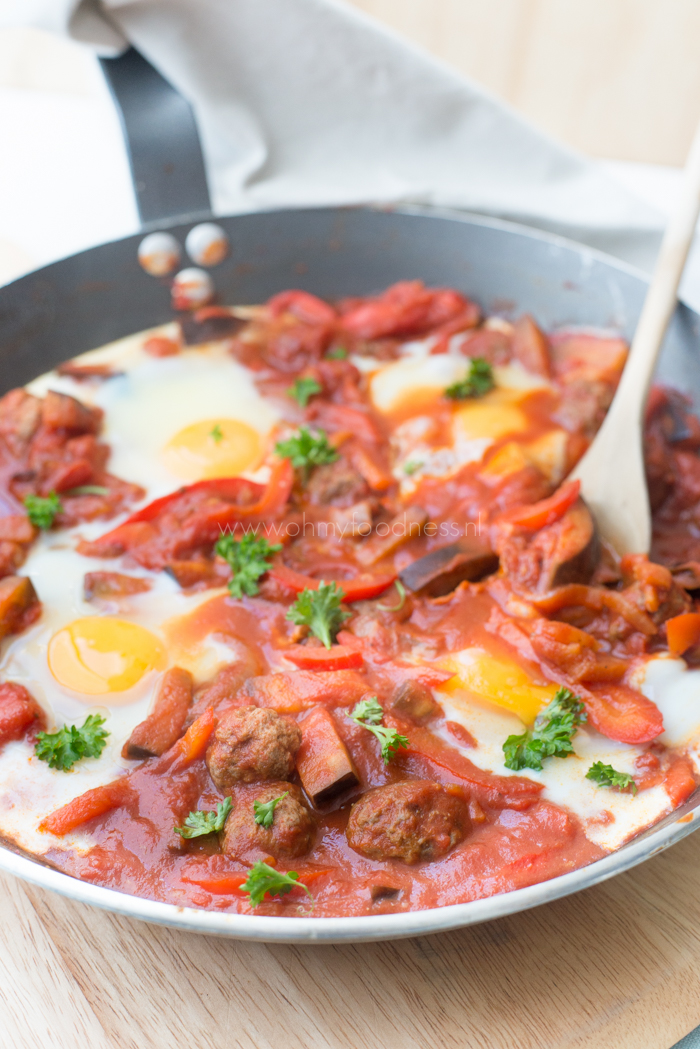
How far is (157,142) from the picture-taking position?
4281mm

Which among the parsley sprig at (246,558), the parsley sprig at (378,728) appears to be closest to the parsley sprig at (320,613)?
the parsley sprig at (246,558)

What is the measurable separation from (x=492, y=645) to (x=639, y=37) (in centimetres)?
657

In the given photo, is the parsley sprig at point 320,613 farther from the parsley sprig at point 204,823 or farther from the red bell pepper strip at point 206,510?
the parsley sprig at point 204,823

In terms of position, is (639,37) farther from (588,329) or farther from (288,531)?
(288,531)

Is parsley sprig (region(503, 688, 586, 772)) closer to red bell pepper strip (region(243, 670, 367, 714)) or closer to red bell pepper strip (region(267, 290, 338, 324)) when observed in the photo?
red bell pepper strip (region(243, 670, 367, 714))

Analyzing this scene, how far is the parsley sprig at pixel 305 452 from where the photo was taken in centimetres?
384

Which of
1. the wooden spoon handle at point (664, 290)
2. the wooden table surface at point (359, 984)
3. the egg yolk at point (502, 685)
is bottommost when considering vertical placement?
the wooden table surface at point (359, 984)

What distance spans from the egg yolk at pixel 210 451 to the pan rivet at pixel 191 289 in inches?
38.7

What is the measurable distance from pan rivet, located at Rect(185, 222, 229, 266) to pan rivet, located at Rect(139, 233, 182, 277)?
8 centimetres

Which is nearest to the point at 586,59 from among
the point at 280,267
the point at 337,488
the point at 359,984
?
the point at 280,267

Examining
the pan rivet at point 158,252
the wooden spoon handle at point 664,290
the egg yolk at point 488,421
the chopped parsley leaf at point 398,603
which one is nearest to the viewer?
the chopped parsley leaf at point 398,603

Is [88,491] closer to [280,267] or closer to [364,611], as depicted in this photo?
[364,611]

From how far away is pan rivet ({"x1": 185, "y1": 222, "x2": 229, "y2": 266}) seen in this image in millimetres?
4520

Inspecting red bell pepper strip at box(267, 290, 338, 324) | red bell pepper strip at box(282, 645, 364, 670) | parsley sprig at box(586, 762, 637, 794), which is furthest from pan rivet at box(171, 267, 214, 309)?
parsley sprig at box(586, 762, 637, 794)
